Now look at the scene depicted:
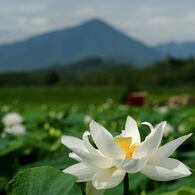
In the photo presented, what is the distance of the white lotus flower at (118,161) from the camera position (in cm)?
77

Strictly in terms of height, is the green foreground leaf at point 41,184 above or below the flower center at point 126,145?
below

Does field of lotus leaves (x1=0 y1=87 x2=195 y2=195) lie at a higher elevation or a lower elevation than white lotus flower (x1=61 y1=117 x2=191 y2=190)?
lower

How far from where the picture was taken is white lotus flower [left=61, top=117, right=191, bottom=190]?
77 centimetres

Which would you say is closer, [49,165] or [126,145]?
[126,145]

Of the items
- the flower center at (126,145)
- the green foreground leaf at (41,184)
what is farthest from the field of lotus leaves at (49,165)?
the flower center at (126,145)

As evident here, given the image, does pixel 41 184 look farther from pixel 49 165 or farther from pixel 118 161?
pixel 49 165

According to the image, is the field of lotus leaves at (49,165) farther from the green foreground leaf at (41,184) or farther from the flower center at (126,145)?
the flower center at (126,145)

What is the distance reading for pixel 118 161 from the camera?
0.75 metres

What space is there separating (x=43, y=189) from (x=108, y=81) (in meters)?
55.9

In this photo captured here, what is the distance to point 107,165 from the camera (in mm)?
796

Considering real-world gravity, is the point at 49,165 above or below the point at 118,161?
below

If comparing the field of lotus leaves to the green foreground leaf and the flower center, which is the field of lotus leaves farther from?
the flower center

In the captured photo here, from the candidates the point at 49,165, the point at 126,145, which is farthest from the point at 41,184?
the point at 49,165

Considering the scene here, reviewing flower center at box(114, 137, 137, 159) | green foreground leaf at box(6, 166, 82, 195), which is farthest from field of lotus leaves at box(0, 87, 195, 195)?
flower center at box(114, 137, 137, 159)
